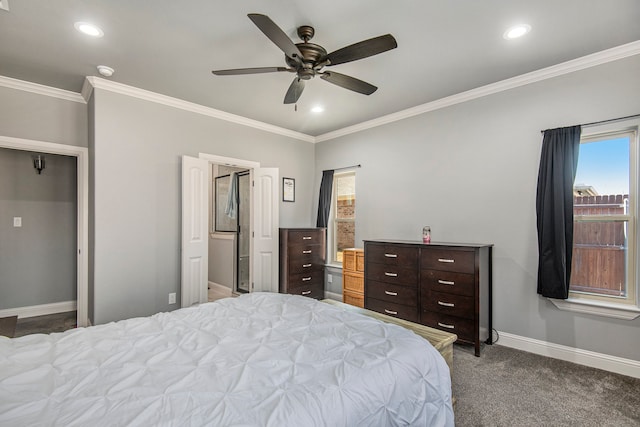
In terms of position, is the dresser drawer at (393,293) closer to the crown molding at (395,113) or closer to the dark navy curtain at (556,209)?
the dark navy curtain at (556,209)

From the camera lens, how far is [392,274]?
347cm

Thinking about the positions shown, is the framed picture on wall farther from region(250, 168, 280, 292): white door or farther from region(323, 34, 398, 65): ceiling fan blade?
region(323, 34, 398, 65): ceiling fan blade

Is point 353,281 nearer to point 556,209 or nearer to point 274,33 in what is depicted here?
point 556,209

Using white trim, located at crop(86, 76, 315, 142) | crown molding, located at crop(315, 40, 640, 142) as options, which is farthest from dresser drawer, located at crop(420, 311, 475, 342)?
white trim, located at crop(86, 76, 315, 142)

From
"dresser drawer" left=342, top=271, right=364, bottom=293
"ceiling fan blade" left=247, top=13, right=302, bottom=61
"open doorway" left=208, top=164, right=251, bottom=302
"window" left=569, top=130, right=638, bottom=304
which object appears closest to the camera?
"ceiling fan blade" left=247, top=13, right=302, bottom=61

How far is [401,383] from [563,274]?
2.27 m

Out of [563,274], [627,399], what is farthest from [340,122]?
[627,399]

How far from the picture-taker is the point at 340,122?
4531 mm

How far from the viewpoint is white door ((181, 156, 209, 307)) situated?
3664mm

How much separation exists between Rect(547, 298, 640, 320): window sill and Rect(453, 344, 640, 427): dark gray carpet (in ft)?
1.57

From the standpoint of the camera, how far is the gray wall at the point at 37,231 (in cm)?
395

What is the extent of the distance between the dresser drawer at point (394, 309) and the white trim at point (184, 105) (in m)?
2.85

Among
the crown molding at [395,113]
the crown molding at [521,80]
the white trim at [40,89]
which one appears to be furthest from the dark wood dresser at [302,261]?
the white trim at [40,89]

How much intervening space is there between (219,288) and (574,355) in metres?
4.91
